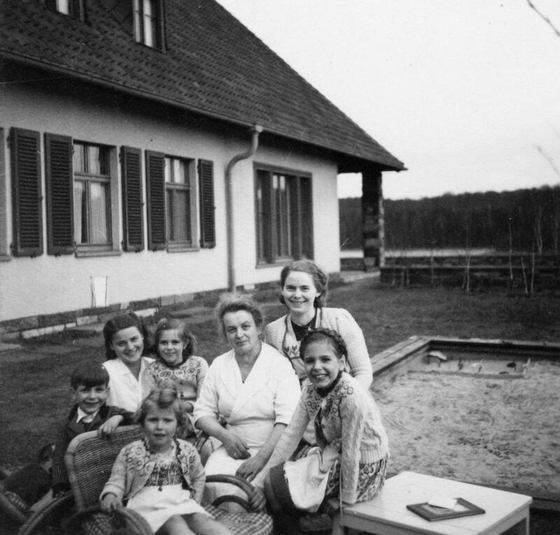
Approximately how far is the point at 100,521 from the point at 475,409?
4102 mm

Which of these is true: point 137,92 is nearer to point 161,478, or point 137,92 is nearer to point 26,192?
point 26,192

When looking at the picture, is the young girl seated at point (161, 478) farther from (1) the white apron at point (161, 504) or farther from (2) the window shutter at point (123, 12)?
(2) the window shutter at point (123, 12)

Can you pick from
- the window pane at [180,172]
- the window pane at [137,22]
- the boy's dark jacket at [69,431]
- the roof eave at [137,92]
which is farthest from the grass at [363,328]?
the window pane at [137,22]

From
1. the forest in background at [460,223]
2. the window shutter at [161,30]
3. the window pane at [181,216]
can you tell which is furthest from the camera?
the forest in background at [460,223]

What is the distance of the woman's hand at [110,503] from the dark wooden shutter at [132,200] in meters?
7.65

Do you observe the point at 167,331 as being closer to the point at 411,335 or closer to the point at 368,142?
the point at 411,335

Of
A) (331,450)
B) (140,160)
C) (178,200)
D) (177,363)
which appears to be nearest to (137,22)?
(140,160)

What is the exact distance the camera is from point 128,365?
3951 mm

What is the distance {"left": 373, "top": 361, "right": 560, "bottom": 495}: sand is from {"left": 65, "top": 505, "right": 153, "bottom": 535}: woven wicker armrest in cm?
234

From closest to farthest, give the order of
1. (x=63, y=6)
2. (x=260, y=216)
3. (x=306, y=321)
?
(x=306, y=321), (x=63, y=6), (x=260, y=216)

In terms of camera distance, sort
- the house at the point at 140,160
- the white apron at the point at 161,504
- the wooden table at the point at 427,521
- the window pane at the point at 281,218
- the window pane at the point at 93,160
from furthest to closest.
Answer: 1. the window pane at the point at 281,218
2. the window pane at the point at 93,160
3. the house at the point at 140,160
4. the white apron at the point at 161,504
5. the wooden table at the point at 427,521

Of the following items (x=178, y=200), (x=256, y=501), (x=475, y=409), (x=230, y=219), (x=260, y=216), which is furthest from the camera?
(x=260, y=216)

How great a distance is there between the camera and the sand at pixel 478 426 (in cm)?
448

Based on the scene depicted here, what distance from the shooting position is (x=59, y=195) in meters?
8.94
